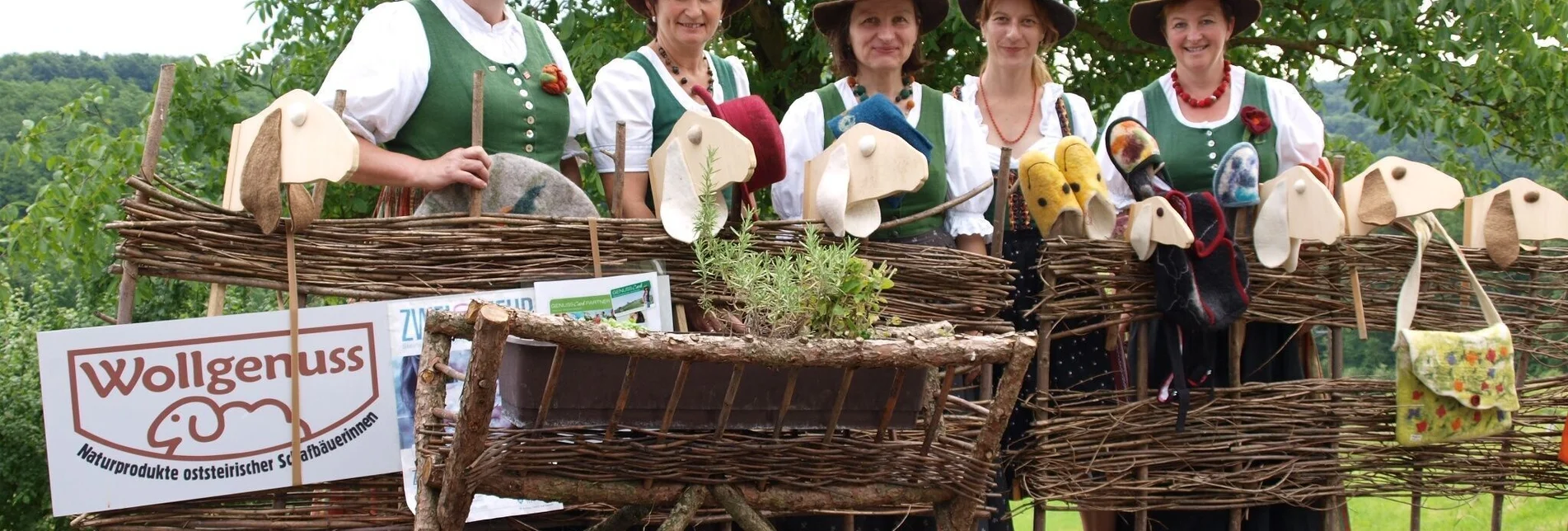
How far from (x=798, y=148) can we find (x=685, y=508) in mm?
1516

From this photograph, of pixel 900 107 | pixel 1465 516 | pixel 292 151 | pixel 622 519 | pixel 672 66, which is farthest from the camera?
pixel 1465 516

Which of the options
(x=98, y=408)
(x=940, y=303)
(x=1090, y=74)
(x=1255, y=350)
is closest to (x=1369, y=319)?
(x=1255, y=350)

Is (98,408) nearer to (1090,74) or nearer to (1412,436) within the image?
(1412,436)

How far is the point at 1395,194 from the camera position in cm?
359

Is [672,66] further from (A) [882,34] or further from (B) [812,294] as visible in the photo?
(B) [812,294]

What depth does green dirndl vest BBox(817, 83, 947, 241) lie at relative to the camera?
3.39 m

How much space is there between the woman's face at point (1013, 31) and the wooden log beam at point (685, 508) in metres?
2.05

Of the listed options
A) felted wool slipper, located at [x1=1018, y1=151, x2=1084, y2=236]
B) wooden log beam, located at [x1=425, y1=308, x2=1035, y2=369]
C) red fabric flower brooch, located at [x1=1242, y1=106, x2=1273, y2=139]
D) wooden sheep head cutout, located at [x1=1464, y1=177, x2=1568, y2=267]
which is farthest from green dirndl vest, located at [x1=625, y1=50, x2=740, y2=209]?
wooden sheep head cutout, located at [x1=1464, y1=177, x2=1568, y2=267]

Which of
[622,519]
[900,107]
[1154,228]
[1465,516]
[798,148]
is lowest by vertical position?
[1465,516]

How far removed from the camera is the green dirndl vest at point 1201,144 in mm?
3902

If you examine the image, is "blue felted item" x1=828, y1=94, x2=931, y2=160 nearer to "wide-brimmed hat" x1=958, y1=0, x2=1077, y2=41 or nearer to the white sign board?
"wide-brimmed hat" x1=958, y1=0, x2=1077, y2=41

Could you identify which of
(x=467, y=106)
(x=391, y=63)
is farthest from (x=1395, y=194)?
(x=391, y=63)

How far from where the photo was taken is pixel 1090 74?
724 centimetres

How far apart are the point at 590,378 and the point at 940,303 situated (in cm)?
120
